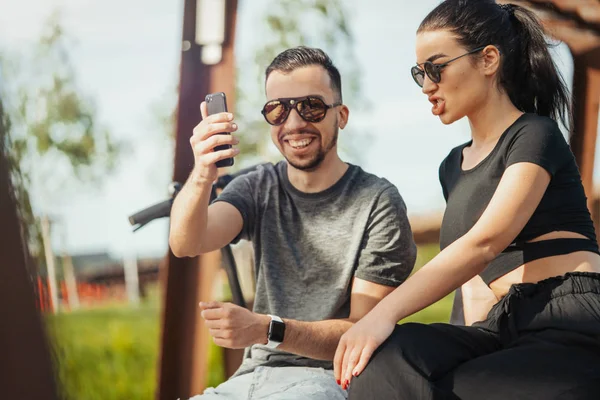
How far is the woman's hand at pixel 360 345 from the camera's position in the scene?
1.46 m

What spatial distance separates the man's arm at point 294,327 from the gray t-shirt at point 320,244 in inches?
1.7

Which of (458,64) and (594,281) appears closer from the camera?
(594,281)

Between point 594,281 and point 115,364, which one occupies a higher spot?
point 594,281

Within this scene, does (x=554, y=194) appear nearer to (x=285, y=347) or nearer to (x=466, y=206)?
(x=466, y=206)

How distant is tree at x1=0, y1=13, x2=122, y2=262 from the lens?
247 inches

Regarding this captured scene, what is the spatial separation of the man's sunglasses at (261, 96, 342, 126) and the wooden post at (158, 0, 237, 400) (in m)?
1.31

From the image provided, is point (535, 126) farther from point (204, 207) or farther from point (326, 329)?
point (204, 207)

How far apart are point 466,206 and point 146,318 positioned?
6079 mm

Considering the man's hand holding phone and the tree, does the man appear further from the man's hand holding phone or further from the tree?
the tree

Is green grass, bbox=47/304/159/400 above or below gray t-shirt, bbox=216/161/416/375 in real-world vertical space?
below

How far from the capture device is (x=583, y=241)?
64.4 inches

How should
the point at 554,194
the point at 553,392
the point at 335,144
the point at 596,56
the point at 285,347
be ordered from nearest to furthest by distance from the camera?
the point at 553,392 → the point at 554,194 → the point at 285,347 → the point at 335,144 → the point at 596,56

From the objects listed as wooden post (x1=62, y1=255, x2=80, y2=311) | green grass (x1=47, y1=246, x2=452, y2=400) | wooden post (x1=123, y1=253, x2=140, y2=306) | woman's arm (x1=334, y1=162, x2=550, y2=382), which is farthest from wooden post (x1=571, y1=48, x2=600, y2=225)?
wooden post (x1=62, y1=255, x2=80, y2=311)

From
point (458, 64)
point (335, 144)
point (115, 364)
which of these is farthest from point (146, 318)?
point (458, 64)
